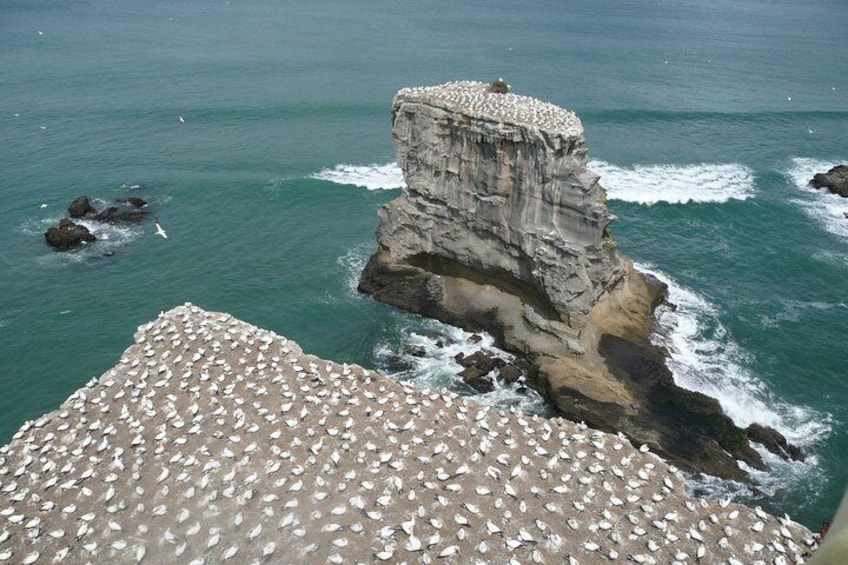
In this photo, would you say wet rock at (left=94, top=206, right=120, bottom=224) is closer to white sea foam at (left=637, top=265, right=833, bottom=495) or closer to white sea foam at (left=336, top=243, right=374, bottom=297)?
white sea foam at (left=336, top=243, right=374, bottom=297)

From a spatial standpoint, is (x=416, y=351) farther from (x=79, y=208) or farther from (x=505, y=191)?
(x=79, y=208)

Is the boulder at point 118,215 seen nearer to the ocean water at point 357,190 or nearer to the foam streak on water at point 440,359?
the ocean water at point 357,190

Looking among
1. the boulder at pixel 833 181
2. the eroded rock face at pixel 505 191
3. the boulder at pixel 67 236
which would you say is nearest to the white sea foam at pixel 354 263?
the eroded rock face at pixel 505 191

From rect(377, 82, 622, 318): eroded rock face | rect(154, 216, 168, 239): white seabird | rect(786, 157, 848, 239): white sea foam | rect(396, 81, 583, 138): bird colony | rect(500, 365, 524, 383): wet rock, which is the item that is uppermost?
rect(396, 81, 583, 138): bird colony

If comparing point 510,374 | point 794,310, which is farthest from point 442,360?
point 794,310

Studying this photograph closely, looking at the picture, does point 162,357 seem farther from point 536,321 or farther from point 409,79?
point 409,79

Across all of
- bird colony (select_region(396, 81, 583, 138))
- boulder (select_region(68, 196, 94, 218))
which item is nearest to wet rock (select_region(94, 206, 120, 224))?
boulder (select_region(68, 196, 94, 218))
